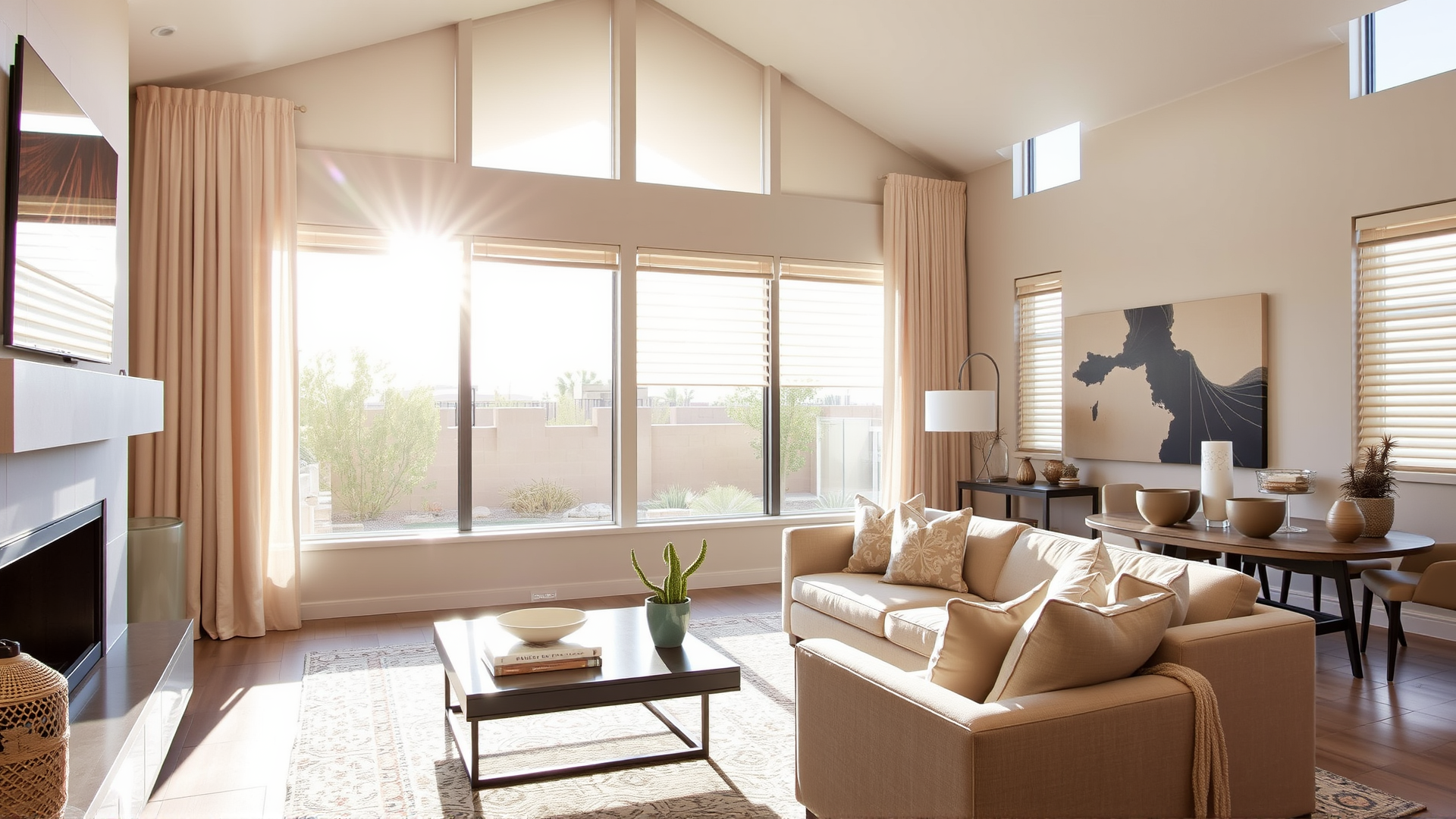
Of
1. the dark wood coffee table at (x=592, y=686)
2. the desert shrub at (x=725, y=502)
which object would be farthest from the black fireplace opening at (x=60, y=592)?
the desert shrub at (x=725, y=502)

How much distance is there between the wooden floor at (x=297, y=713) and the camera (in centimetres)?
295

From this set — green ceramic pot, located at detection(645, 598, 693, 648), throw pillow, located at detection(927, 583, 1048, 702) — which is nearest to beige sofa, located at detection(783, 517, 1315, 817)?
throw pillow, located at detection(927, 583, 1048, 702)

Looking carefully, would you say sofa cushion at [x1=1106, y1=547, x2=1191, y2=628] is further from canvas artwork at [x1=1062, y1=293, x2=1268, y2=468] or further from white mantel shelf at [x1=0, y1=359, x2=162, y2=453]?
white mantel shelf at [x1=0, y1=359, x2=162, y2=453]

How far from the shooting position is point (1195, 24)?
4938 mm

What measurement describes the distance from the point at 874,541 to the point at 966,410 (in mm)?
1847

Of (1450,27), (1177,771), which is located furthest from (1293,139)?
(1177,771)

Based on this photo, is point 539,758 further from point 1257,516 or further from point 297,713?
point 1257,516

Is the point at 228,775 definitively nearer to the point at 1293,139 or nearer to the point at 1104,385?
the point at 1104,385

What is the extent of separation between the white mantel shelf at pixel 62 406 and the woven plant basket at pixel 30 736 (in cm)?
58

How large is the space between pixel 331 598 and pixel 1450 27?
21.7 feet

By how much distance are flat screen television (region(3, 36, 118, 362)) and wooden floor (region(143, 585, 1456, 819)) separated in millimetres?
1457

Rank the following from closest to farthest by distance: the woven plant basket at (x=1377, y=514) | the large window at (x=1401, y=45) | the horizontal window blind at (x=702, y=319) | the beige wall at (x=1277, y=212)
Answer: the woven plant basket at (x=1377, y=514)
the large window at (x=1401, y=45)
the beige wall at (x=1277, y=212)
the horizontal window blind at (x=702, y=319)

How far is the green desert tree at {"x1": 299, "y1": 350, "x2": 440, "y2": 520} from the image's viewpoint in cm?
549

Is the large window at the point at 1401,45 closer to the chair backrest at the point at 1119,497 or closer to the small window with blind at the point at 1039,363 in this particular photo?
the small window with blind at the point at 1039,363
